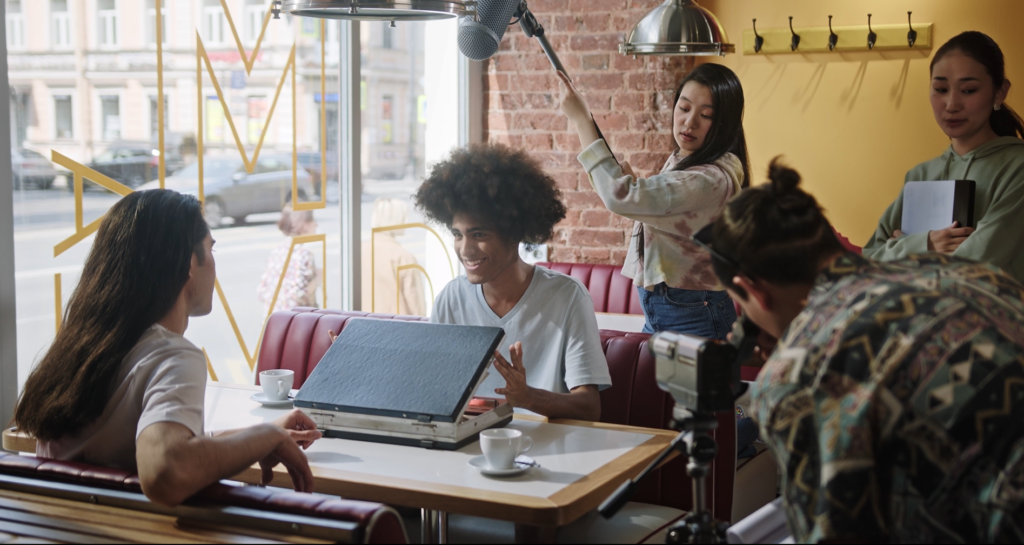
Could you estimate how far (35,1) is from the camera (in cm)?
246

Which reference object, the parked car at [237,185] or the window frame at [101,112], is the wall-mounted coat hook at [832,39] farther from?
the window frame at [101,112]

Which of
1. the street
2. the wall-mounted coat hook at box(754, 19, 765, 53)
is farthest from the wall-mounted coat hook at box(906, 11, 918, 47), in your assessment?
the street

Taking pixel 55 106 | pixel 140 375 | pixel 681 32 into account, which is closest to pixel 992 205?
pixel 681 32

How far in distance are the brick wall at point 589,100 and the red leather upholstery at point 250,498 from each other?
3.15 metres

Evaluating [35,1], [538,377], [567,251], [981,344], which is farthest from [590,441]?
[567,251]

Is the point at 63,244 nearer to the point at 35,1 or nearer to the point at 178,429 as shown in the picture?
the point at 35,1

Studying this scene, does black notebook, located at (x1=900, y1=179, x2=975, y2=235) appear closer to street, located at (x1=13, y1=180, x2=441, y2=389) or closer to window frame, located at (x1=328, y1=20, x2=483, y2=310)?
street, located at (x1=13, y1=180, x2=441, y2=389)

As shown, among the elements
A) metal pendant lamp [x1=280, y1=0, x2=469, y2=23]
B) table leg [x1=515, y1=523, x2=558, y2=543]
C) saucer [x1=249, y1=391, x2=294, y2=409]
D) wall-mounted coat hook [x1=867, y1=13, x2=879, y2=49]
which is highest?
wall-mounted coat hook [x1=867, y1=13, x2=879, y2=49]

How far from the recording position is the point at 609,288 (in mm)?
4207

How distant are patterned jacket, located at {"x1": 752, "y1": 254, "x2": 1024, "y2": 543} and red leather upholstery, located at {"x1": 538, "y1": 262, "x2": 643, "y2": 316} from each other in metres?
3.03

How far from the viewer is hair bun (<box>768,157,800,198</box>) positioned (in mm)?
1247

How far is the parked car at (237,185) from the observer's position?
9.82ft

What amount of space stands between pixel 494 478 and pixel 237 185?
→ 1953mm

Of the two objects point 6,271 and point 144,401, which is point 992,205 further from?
point 6,271
